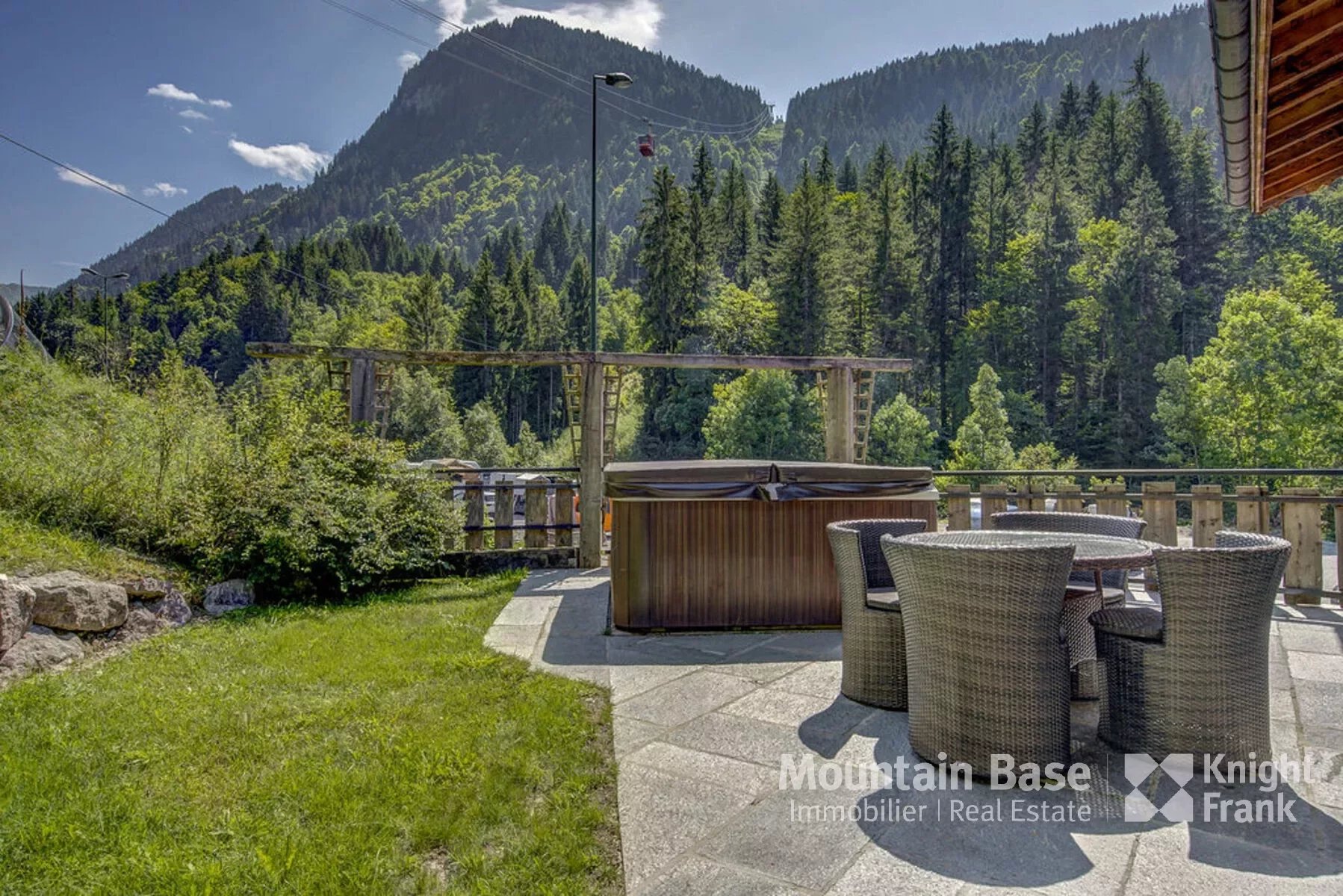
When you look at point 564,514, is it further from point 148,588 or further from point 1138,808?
point 1138,808

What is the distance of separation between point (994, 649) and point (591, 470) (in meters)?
5.06

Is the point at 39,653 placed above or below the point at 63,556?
below

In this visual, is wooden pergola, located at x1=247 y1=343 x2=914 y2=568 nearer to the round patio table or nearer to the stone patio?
the stone patio

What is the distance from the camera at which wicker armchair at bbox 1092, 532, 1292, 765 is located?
2.27 m

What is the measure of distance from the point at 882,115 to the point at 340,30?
3769 inches

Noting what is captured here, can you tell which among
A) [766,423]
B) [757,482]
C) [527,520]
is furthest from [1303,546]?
[766,423]

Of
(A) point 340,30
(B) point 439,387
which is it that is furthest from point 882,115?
(A) point 340,30

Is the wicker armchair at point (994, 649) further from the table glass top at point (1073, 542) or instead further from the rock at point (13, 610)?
the rock at point (13, 610)

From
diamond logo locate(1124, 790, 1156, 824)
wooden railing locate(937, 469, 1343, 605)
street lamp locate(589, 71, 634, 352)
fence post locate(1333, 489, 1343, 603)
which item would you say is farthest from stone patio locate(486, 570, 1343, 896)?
street lamp locate(589, 71, 634, 352)

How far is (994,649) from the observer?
2.29 metres

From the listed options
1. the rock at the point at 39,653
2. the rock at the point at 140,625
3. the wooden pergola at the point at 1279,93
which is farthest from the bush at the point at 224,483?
the wooden pergola at the point at 1279,93

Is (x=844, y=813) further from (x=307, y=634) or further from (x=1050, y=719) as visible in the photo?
(x=307, y=634)

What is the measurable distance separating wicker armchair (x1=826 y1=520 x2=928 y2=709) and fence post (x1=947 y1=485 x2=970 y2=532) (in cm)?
309

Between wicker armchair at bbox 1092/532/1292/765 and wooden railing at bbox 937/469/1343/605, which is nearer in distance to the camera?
wicker armchair at bbox 1092/532/1292/765
